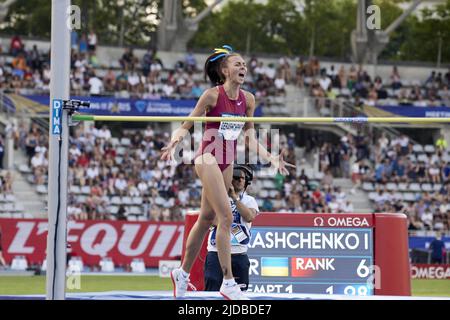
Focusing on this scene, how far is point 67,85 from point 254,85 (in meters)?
20.1

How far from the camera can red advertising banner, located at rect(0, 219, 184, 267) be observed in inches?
765

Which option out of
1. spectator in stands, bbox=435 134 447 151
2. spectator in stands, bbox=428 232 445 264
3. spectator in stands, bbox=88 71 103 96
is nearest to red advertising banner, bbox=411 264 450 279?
spectator in stands, bbox=428 232 445 264

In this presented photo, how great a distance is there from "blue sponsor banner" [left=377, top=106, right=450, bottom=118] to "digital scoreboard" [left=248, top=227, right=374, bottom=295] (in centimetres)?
1712

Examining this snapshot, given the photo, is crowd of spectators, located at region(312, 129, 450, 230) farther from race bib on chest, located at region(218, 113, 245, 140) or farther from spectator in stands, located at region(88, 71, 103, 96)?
race bib on chest, located at region(218, 113, 245, 140)

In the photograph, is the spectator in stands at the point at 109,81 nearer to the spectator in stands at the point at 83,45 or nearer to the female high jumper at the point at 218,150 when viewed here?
the spectator in stands at the point at 83,45

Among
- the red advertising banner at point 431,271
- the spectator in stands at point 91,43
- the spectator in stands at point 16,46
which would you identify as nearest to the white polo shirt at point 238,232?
the red advertising banner at point 431,271

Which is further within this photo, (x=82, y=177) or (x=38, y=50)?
(x=38, y=50)

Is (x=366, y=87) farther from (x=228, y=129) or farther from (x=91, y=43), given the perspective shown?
(x=228, y=129)

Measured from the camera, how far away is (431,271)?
20844 mm

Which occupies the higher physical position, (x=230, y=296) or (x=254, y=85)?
(x=254, y=85)

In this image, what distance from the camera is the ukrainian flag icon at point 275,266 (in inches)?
365

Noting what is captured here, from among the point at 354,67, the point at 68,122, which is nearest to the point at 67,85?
→ the point at 68,122
